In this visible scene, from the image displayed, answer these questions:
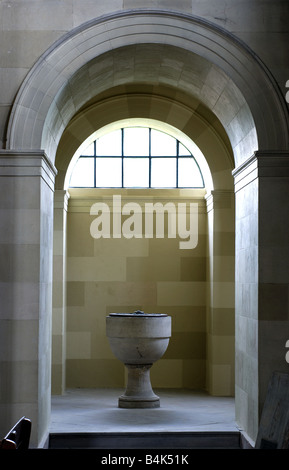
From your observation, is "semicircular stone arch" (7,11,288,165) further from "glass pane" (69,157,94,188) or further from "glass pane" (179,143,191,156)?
"glass pane" (179,143,191,156)

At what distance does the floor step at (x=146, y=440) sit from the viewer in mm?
9719

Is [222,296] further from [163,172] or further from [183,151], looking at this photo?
[183,151]

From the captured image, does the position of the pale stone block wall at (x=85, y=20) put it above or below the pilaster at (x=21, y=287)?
above

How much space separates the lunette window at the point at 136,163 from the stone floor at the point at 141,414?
165 inches

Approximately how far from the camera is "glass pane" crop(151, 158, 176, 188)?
14812 millimetres

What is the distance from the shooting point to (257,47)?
30.8 feet

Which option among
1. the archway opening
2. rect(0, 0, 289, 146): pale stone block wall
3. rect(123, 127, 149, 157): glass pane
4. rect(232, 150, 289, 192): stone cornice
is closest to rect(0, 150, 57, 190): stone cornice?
rect(0, 0, 289, 146): pale stone block wall

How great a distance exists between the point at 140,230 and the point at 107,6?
19.3 feet

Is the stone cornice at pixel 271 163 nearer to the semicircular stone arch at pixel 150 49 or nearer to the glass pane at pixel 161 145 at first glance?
the semicircular stone arch at pixel 150 49

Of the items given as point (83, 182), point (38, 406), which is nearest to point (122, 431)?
point (38, 406)

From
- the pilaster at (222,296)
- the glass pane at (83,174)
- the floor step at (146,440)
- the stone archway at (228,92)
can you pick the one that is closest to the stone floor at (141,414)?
the floor step at (146,440)

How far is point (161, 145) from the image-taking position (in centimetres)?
1490

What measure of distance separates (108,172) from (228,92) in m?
5.30

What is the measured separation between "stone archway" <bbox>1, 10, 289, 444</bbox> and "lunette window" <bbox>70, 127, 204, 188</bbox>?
16.1 feet
